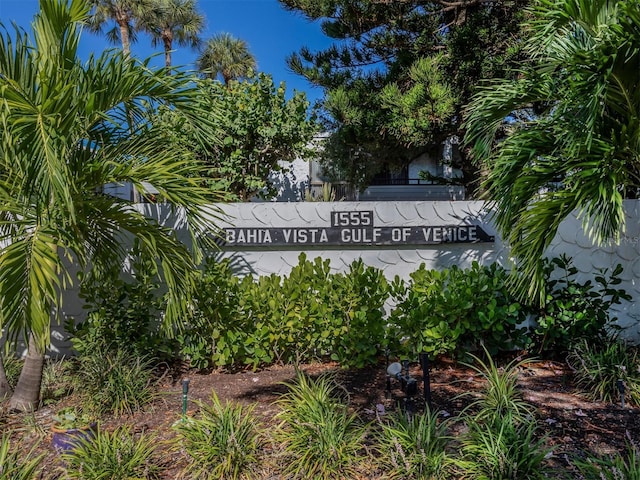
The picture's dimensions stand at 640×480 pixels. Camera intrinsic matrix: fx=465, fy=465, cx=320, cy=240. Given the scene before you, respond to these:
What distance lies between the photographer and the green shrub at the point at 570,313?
4.91 metres

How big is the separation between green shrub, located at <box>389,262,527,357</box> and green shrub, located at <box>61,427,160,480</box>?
2.71 meters

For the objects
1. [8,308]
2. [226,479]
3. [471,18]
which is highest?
[471,18]

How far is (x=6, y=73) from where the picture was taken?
3.63 metres

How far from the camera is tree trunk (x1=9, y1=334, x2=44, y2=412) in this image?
13.1 feet

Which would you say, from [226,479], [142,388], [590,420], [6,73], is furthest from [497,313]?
[6,73]

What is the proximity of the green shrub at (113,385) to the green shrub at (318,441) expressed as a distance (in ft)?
4.79

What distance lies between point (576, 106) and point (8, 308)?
14.0 feet

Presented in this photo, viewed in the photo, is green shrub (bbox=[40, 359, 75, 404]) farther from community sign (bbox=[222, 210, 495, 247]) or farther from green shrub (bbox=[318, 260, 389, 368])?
green shrub (bbox=[318, 260, 389, 368])

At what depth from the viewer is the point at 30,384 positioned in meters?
4.02

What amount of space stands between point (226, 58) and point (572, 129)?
2167 cm

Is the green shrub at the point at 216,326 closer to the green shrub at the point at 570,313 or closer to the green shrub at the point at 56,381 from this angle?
A: the green shrub at the point at 56,381

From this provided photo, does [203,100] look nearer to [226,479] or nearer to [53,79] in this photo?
[53,79]

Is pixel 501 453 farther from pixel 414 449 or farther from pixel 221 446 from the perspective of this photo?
pixel 221 446

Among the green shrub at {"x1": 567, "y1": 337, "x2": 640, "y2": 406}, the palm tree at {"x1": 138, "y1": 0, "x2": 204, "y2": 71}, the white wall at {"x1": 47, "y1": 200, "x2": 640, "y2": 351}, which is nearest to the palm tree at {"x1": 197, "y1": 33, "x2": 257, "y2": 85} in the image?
the palm tree at {"x1": 138, "y1": 0, "x2": 204, "y2": 71}
